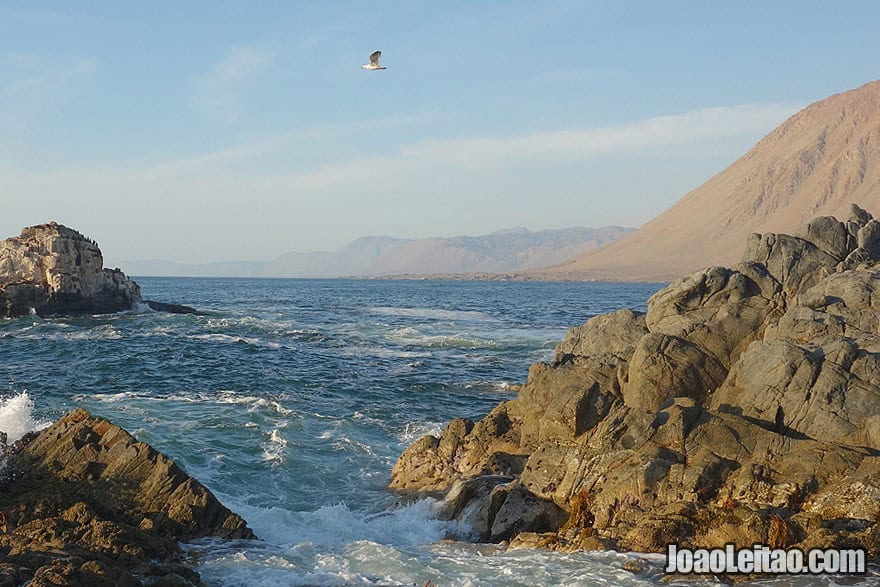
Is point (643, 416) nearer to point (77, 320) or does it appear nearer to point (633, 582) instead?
point (633, 582)

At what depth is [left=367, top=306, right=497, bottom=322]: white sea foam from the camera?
3003 inches

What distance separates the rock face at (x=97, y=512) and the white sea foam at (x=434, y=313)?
58.2 metres

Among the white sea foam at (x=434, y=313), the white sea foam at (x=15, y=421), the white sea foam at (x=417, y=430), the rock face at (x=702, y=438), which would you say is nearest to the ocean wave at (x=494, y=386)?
the white sea foam at (x=417, y=430)

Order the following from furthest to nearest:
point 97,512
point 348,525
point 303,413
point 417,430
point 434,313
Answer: point 434,313 < point 303,413 < point 417,430 < point 348,525 < point 97,512

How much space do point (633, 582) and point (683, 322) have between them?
494 inches

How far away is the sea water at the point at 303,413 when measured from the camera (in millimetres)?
13797

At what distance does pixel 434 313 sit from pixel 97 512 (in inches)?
2743

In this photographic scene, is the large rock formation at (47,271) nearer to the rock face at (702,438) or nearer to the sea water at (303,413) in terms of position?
the sea water at (303,413)

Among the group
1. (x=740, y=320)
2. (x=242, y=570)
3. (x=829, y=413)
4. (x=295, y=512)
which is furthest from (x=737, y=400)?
(x=242, y=570)

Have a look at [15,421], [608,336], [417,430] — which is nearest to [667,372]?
[608,336]

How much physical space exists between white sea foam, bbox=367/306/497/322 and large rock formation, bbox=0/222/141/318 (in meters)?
31.8

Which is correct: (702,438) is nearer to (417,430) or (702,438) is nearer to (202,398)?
(417,430)

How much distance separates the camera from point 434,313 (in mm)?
84250

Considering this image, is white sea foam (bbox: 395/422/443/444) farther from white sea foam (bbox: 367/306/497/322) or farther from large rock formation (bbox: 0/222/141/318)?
white sea foam (bbox: 367/306/497/322)
